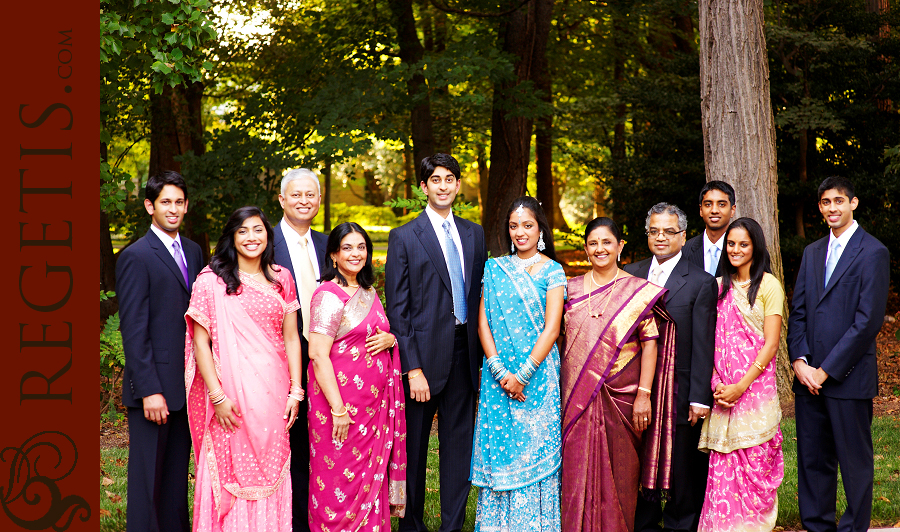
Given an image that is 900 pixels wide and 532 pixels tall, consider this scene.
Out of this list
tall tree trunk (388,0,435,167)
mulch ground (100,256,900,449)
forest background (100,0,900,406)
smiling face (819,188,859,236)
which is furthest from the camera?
tall tree trunk (388,0,435,167)

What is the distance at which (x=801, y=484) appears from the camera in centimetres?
447

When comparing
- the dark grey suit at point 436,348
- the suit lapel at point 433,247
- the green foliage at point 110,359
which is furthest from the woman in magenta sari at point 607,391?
the green foliage at point 110,359

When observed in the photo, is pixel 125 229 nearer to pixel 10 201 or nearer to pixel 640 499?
pixel 10 201

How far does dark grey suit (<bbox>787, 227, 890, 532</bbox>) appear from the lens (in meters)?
4.21

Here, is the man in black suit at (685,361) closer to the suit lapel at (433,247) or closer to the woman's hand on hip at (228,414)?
the suit lapel at (433,247)

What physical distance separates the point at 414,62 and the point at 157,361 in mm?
9187

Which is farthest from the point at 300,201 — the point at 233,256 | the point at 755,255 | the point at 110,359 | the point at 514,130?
the point at 514,130

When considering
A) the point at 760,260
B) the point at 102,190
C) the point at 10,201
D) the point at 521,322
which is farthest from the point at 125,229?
the point at 760,260

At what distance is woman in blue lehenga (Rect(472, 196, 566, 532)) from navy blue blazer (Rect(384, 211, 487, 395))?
9.8 inches

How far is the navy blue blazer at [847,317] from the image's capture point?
420cm

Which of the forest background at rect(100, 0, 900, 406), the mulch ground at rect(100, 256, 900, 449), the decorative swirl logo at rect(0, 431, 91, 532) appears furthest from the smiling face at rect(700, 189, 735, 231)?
the forest background at rect(100, 0, 900, 406)

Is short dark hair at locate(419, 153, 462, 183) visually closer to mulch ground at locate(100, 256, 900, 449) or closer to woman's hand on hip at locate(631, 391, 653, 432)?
woman's hand on hip at locate(631, 391, 653, 432)

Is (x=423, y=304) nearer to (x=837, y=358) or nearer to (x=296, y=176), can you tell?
(x=296, y=176)

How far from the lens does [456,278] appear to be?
4410 mm
